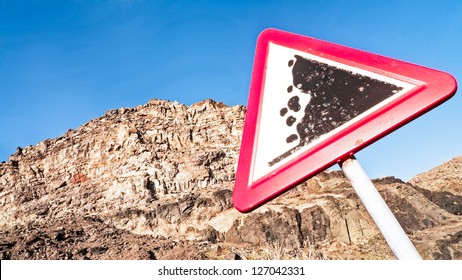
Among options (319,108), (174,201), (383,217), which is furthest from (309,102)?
(174,201)

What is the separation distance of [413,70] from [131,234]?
3101cm

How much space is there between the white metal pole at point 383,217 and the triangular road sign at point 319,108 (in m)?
0.08

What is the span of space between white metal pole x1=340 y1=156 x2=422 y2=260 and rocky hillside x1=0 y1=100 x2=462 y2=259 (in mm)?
15225

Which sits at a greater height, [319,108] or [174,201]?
[174,201]

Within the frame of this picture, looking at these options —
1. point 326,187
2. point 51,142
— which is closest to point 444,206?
point 326,187

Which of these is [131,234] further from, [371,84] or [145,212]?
[371,84]

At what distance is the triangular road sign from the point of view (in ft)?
3.75

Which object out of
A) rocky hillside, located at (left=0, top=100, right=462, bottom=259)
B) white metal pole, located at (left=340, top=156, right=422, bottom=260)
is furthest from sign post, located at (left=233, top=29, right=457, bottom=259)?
rocky hillside, located at (left=0, top=100, right=462, bottom=259)

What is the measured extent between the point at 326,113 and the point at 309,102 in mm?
77

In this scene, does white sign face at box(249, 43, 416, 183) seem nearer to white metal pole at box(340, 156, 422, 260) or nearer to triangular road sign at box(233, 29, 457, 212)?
triangular road sign at box(233, 29, 457, 212)

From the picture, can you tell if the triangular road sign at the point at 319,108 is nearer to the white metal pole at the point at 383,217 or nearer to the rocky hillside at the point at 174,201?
the white metal pole at the point at 383,217

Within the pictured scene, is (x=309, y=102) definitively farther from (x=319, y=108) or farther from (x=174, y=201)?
(x=174, y=201)

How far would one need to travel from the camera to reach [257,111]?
1366 mm

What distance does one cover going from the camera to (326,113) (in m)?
1.22
